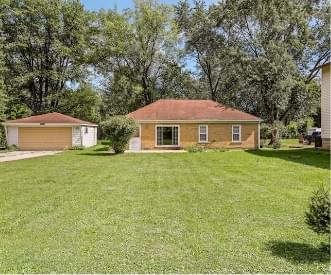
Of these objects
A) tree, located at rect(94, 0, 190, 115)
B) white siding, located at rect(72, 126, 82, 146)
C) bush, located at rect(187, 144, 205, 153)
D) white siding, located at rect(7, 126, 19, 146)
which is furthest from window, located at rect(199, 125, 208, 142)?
white siding, located at rect(7, 126, 19, 146)

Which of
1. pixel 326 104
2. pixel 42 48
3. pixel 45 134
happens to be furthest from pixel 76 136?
pixel 326 104

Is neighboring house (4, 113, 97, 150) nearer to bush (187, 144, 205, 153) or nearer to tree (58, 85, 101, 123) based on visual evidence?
bush (187, 144, 205, 153)

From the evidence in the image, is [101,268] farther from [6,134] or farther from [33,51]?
[33,51]

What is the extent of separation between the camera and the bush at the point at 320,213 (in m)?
4.84

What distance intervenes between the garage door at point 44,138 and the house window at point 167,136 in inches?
318

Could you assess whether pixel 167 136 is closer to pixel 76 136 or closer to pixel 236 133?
pixel 236 133

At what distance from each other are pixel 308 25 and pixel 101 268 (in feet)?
109

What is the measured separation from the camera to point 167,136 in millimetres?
28047

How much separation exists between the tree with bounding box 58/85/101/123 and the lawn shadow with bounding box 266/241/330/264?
38.5 meters

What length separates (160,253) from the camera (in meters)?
5.11

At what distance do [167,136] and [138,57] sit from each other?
1491 centimetres

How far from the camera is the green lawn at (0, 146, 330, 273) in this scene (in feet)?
15.7

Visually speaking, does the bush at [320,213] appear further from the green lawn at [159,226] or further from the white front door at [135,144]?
the white front door at [135,144]

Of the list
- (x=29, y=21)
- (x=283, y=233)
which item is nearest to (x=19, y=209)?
(x=283, y=233)
